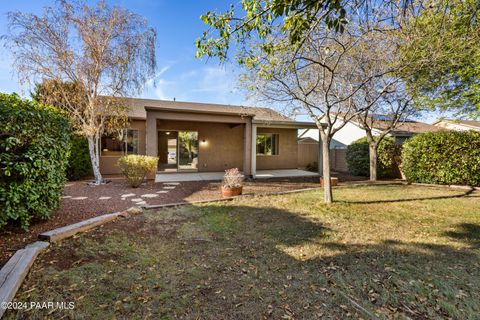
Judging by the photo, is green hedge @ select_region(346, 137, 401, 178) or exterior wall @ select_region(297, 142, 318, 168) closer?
green hedge @ select_region(346, 137, 401, 178)

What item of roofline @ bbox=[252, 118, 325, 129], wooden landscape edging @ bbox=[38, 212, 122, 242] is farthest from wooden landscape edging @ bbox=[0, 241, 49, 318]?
roofline @ bbox=[252, 118, 325, 129]

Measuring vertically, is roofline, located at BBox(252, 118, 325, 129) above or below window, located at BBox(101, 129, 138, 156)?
above

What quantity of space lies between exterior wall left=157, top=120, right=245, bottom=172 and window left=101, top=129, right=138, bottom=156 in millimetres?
1496

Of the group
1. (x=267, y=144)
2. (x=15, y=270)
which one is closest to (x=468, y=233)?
(x=15, y=270)

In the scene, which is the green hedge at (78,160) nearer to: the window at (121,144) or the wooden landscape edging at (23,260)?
the window at (121,144)

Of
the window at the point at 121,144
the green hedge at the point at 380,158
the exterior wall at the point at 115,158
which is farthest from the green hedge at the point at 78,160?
the green hedge at the point at 380,158

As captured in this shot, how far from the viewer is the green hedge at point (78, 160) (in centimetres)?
1014

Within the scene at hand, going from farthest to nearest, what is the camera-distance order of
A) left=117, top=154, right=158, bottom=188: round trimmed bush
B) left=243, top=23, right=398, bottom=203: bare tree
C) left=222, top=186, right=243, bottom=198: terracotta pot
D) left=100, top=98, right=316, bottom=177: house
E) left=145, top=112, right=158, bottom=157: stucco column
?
left=100, top=98, right=316, bottom=177: house, left=145, top=112, right=158, bottom=157: stucco column, left=117, top=154, right=158, bottom=188: round trimmed bush, left=222, top=186, right=243, bottom=198: terracotta pot, left=243, top=23, right=398, bottom=203: bare tree

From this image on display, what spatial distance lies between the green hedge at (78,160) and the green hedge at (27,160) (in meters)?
7.22

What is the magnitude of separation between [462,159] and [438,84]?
2941mm

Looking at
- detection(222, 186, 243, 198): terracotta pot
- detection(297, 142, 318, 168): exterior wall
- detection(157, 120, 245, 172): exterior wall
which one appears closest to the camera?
detection(222, 186, 243, 198): terracotta pot

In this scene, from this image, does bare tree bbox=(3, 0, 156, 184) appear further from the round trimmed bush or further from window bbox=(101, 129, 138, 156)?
window bbox=(101, 129, 138, 156)

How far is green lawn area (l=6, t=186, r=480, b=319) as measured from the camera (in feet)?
7.47

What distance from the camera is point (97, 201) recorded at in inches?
243
